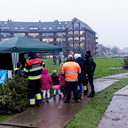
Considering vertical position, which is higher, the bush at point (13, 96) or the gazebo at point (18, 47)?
the gazebo at point (18, 47)

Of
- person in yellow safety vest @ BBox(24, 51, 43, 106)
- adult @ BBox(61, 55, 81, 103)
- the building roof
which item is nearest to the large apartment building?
the building roof

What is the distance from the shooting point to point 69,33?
77188 mm

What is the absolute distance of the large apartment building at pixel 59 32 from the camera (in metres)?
74.8

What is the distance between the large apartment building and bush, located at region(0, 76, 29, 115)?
68675 mm

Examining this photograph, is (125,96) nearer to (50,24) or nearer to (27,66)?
(27,66)

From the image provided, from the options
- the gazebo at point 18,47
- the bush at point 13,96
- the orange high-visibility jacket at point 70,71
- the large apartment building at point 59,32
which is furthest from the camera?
the large apartment building at point 59,32

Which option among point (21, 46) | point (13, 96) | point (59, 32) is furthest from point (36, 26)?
point (13, 96)

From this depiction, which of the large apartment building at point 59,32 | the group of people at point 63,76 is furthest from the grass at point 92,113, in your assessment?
the large apartment building at point 59,32

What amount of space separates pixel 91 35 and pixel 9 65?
7557 centimetres

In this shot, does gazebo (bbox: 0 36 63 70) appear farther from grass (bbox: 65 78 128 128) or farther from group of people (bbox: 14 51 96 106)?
grass (bbox: 65 78 128 128)

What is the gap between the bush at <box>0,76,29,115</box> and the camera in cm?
600

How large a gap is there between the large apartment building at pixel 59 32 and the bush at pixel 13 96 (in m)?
68.7

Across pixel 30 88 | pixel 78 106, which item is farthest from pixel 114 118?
pixel 30 88

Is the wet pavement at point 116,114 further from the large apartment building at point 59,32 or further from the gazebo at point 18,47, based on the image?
the large apartment building at point 59,32
